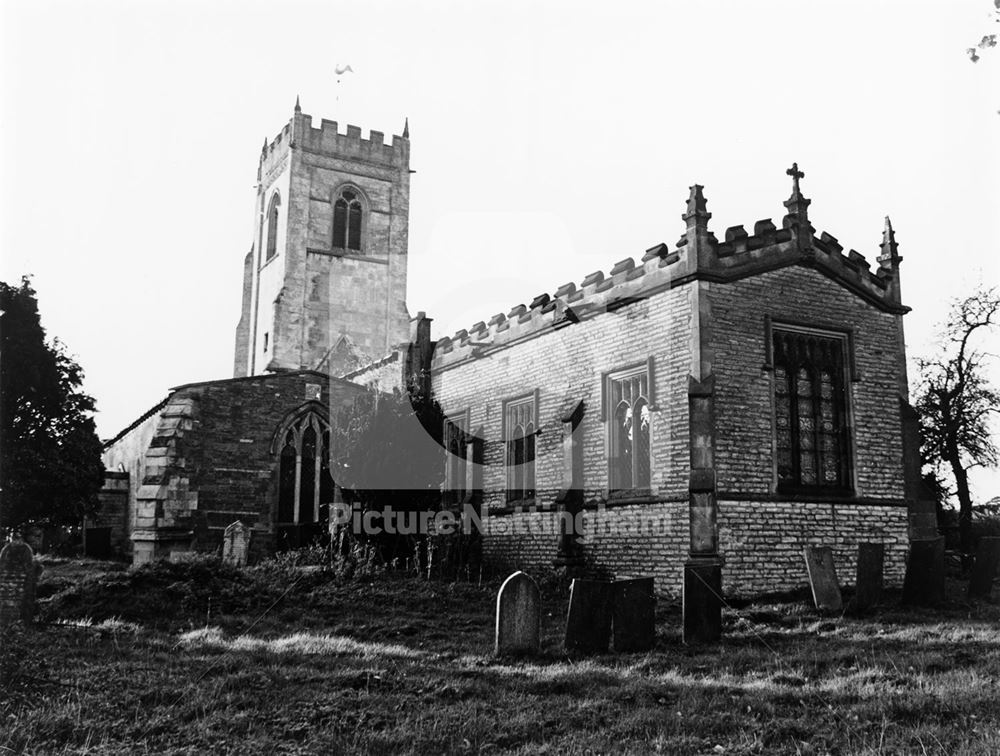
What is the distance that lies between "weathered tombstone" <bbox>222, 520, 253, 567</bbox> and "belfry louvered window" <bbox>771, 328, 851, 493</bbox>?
11.3m

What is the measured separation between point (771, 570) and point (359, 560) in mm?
6912

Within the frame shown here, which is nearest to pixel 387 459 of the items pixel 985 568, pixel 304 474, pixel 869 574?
pixel 304 474

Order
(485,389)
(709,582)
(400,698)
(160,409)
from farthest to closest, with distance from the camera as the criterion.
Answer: (160,409)
(485,389)
(709,582)
(400,698)

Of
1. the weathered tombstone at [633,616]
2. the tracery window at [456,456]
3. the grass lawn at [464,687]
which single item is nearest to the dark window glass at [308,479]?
the tracery window at [456,456]

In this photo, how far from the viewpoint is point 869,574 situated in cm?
1299

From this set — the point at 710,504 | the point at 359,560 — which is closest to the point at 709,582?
the point at 710,504

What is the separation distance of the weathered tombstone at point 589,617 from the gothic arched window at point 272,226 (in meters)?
36.0

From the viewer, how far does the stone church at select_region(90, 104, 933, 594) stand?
49.6 feet

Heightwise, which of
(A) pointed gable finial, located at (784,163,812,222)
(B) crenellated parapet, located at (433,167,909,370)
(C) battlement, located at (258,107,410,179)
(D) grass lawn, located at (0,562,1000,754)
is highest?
(C) battlement, located at (258,107,410,179)

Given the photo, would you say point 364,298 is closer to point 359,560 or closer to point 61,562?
point 61,562

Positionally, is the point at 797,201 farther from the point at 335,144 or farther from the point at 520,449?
the point at 335,144

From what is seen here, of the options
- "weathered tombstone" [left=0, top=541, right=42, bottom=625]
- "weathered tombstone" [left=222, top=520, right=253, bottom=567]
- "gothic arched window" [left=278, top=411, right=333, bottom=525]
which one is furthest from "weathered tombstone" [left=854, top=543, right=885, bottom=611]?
"gothic arched window" [left=278, top=411, right=333, bottom=525]

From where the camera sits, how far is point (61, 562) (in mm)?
22406

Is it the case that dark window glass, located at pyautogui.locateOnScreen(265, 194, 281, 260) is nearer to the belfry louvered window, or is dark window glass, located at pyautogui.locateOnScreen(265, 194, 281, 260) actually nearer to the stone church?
the stone church
